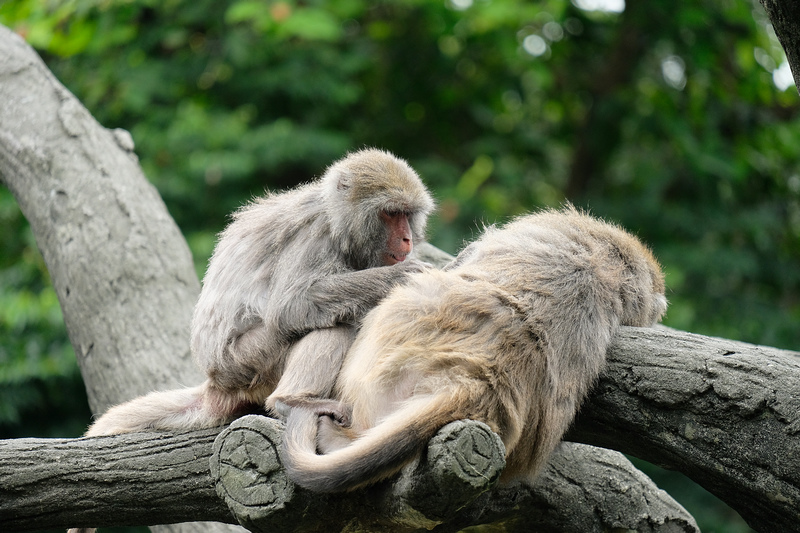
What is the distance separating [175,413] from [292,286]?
0.96 m

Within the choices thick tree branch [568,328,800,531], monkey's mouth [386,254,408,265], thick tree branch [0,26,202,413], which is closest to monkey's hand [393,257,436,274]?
monkey's mouth [386,254,408,265]

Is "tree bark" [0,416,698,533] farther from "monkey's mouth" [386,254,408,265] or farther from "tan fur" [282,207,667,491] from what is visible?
"monkey's mouth" [386,254,408,265]

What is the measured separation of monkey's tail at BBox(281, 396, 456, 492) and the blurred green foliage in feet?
17.6

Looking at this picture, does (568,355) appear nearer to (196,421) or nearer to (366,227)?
(366,227)

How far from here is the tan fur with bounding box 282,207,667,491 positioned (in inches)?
120

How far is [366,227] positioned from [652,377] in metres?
1.77

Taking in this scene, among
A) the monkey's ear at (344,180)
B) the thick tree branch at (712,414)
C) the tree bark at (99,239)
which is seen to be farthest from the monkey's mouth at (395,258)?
the tree bark at (99,239)

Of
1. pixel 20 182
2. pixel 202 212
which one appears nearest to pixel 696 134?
pixel 202 212

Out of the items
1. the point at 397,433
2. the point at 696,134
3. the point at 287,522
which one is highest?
the point at 696,134

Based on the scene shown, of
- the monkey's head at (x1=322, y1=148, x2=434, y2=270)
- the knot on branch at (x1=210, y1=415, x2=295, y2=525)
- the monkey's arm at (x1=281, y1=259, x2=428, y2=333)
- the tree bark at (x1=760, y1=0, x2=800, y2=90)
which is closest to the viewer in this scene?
the tree bark at (x1=760, y1=0, x2=800, y2=90)

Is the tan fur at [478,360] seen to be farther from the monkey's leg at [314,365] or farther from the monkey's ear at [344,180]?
the monkey's ear at [344,180]

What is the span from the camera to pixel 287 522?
3264mm

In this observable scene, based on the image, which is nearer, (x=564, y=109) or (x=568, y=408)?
(x=568, y=408)

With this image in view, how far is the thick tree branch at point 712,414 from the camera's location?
3285 millimetres
